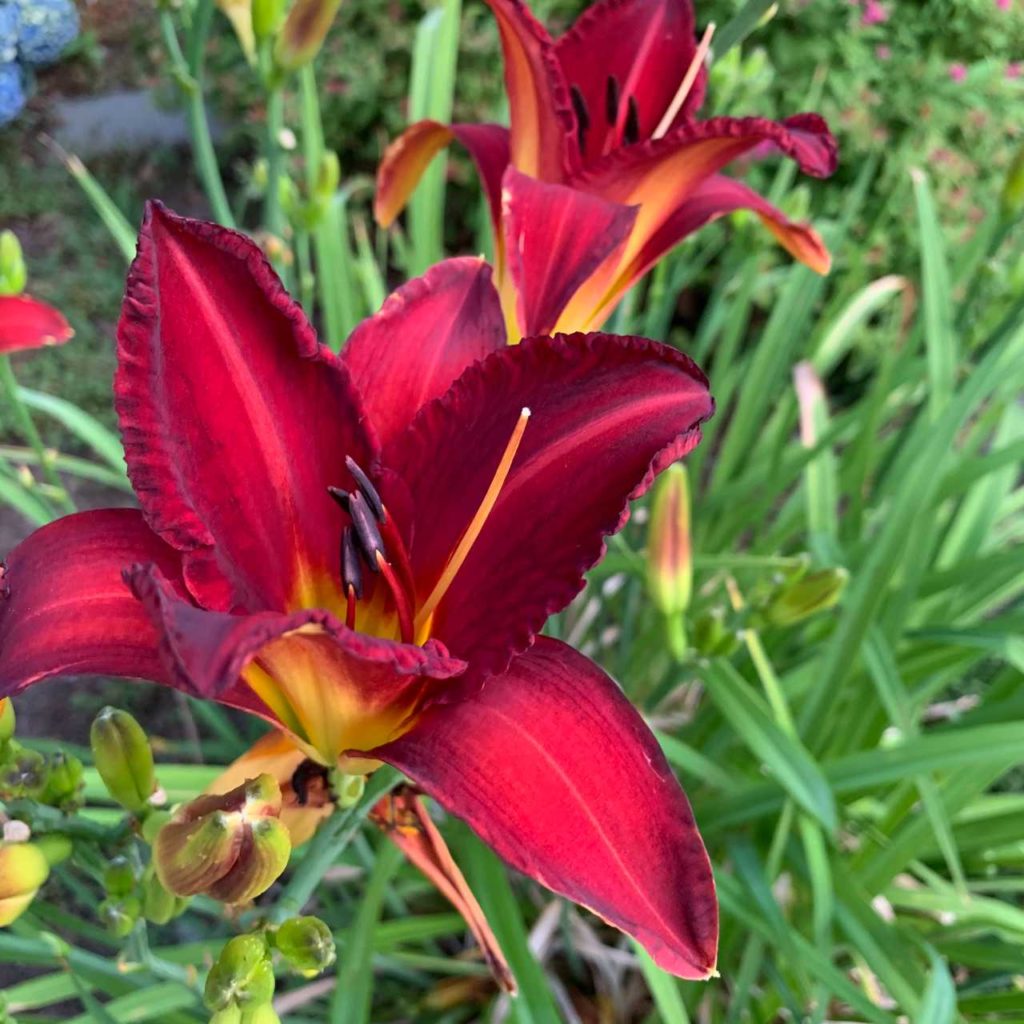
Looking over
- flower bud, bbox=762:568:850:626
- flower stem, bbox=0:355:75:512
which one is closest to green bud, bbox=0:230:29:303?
flower stem, bbox=0:355:75:512

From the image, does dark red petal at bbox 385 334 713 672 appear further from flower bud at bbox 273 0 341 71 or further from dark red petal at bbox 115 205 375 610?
flower bud at bbox 273 0 341 71

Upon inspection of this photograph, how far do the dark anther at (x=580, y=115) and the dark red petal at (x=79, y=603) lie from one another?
0.46 metres

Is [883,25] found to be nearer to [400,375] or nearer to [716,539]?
[716,539]

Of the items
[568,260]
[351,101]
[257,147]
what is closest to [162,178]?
[257,147]

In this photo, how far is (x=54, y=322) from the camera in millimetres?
663

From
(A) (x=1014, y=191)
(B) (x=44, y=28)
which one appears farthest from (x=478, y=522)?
(B) (x=44, y=28)

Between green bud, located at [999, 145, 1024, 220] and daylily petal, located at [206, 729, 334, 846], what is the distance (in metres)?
0.79

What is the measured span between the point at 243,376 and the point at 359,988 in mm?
515

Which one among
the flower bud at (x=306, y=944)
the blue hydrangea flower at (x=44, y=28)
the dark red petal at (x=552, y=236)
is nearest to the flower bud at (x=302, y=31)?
the dark red petal at (x=552, y=236)

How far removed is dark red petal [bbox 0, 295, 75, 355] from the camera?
2.10ft

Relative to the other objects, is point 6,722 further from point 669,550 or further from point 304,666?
point 669,550

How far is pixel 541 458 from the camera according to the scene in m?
0.42

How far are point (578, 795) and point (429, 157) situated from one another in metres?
0.60

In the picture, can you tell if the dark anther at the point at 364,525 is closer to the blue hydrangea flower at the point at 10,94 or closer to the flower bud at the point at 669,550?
the flower bud at the point at 669,550
